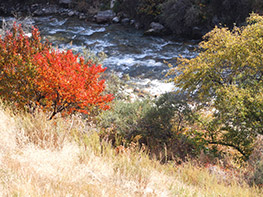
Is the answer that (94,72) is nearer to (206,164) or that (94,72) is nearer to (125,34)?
(206,164)

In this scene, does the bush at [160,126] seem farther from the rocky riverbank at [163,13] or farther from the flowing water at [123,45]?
the rocky riverbank at [163,13]

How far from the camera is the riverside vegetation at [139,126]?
10.1ft

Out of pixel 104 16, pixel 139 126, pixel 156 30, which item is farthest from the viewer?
pixel 104 16

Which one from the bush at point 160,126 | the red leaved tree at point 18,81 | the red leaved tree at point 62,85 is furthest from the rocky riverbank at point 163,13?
the bush at point 160,126

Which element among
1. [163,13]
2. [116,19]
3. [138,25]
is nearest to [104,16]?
[116,19]

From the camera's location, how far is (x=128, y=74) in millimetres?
12125

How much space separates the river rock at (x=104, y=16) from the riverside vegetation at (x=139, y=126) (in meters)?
15.6

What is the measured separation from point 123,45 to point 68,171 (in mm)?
14497

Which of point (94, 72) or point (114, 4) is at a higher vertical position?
point (114, 4)

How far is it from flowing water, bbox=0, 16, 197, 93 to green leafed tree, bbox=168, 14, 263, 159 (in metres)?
4.62

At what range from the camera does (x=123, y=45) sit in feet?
54.5

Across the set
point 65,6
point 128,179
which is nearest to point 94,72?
point 128,179

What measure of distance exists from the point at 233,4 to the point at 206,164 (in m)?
13.9

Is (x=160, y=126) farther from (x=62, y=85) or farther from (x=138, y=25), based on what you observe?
(x=138, y=25)
